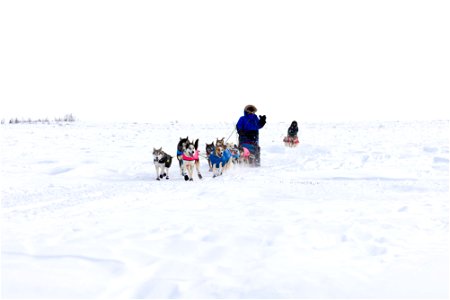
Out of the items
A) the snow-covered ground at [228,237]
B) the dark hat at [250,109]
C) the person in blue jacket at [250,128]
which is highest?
the dark hat at [250,109]

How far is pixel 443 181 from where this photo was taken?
9.56 meters

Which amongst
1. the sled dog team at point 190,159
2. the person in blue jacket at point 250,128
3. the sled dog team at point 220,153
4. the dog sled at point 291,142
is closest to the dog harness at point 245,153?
the sled dog team at point 220,153

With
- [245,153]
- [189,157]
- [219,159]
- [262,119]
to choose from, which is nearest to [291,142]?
[262,119]

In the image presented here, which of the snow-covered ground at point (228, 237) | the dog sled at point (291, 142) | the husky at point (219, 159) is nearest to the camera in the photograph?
the snow-covered ground at point (228, 237)

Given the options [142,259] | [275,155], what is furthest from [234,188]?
[275,155]

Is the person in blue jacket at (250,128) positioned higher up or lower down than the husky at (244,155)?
higher up

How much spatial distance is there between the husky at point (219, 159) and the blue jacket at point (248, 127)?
2.69m

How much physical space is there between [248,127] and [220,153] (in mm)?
3223

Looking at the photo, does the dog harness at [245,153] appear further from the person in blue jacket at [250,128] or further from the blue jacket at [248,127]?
the blue jacket at [248,127]

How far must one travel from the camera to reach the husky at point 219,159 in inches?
439

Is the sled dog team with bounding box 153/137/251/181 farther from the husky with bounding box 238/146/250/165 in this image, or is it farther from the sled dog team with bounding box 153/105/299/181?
the husky with bounding box 238/146/250/165

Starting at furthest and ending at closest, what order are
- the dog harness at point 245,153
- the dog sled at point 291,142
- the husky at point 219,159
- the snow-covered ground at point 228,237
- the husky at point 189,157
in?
the dog sled at point 291,142, the dog harness at point 245,153, the husky at point 219,159, the husky at point 189,157, the snow-covered ground at point 228,237

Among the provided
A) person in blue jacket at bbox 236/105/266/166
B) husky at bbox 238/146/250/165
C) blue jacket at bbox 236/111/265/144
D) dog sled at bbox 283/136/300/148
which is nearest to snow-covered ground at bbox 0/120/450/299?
husky at bbox 238/146/250/165

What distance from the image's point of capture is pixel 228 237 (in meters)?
4.71
